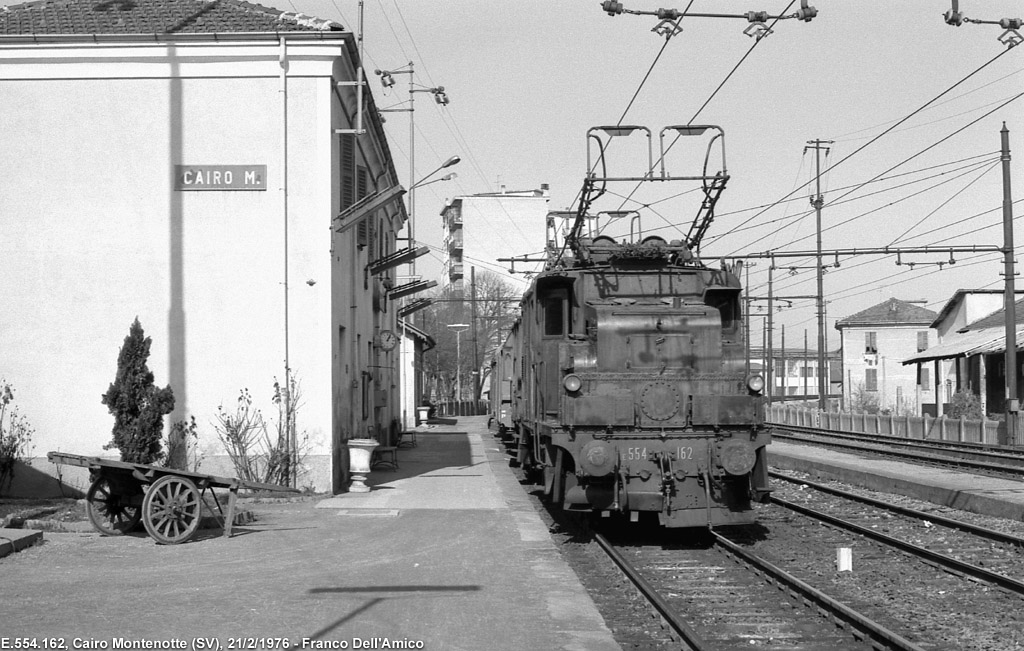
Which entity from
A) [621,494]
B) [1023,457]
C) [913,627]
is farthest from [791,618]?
[1023,457]

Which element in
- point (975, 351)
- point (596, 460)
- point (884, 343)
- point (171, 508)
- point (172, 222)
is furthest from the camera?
point (884, 343)

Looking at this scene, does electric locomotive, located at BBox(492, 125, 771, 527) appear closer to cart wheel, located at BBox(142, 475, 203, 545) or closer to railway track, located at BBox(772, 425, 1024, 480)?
cart wheel, located at BBox(142, 475, 203, 545)

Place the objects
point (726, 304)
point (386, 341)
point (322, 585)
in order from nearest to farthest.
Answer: point (322, 585), point (726, 304), point (386, 341)

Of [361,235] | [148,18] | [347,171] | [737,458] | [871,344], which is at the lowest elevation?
[737,458]

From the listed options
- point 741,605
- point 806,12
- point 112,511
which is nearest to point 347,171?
point 112,511

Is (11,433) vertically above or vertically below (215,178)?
below

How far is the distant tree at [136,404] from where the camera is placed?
1547 cm

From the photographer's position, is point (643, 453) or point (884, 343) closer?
point (643, 453)

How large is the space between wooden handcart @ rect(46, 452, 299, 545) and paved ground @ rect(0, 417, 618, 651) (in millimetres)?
269

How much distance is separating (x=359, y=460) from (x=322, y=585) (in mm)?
8523

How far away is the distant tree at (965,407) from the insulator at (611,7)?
29043 millimetres

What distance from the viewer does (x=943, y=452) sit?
28953 millimetres

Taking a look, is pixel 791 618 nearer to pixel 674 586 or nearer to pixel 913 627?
pixel 913 627

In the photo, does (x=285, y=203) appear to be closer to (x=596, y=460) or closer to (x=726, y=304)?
(x=726, y=304)
